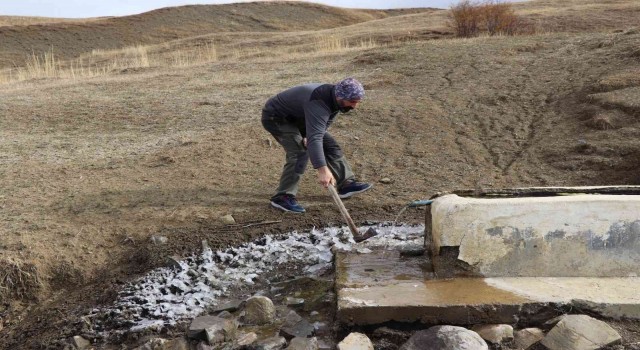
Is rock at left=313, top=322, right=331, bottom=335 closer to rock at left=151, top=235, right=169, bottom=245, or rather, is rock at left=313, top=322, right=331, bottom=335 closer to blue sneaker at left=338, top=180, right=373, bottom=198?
rock at left=151, top=235, right=169, bottom=245

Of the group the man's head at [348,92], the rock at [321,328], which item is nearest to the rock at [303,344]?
the rock at [321,328]

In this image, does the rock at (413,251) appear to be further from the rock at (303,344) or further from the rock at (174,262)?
the rock at (174,262)

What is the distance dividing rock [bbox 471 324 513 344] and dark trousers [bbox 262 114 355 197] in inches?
101

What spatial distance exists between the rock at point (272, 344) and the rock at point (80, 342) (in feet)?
3.64

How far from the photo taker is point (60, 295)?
4.79 meters

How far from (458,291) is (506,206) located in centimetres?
61

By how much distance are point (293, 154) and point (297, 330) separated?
2205mm

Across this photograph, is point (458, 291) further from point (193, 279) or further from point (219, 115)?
point (219, 115)

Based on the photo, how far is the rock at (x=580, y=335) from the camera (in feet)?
11.5

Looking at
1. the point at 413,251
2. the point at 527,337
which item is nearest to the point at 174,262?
the point at 413,251

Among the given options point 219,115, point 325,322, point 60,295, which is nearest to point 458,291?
point 325,322

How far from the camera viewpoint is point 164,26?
35844mm

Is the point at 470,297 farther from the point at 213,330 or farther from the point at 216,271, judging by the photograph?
the point at 216,271

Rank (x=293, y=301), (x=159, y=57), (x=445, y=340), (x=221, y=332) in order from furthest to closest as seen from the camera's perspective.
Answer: (x=159, y=57), (x=293, y=301), (x=221, y=332), (x=445, y=340)
